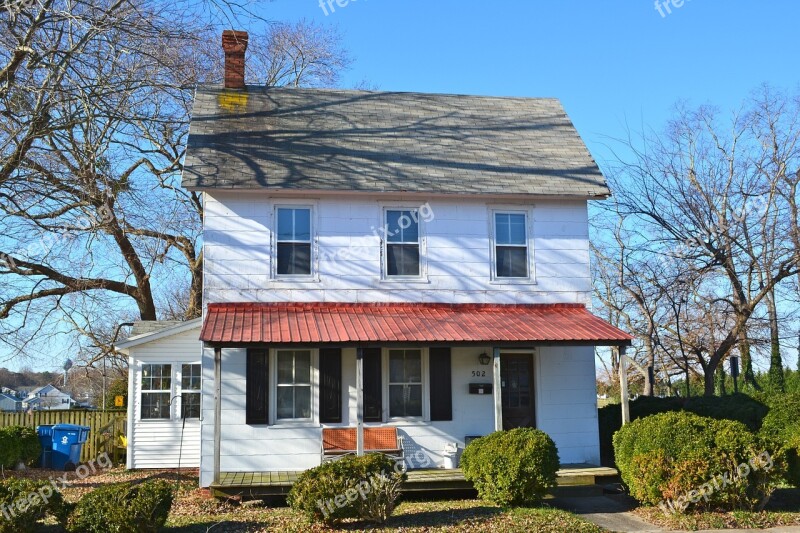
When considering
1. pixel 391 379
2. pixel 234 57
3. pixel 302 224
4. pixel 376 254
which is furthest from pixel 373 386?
pixel 234 57

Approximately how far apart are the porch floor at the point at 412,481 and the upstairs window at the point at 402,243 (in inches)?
153

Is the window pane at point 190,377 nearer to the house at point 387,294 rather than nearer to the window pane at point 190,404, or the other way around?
the window pane at point 190,404

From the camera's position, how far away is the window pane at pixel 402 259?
15562 mm

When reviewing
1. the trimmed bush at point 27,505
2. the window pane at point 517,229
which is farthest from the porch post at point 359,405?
the trimmed bush at point 27,505

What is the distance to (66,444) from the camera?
19.2m

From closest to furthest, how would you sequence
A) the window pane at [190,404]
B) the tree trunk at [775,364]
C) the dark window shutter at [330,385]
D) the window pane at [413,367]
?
the dark window shutter at [330,385], the window pane at [413,367], the window pane at [190,404], the tree trunk at [775,364]

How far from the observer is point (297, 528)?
10180mm

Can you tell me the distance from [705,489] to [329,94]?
12.3m

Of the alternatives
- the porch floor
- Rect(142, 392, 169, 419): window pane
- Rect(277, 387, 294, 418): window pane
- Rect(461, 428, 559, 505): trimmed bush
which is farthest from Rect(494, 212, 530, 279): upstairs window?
Rect(142, 392, 169, 419): window pane

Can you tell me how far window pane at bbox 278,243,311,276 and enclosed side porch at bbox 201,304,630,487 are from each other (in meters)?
0.72

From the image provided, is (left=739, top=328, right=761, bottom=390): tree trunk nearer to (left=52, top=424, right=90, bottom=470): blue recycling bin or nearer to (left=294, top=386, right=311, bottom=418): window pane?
(left=294, top=386, right=311, bottom=418): window pane

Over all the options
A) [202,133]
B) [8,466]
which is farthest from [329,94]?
[8,466]

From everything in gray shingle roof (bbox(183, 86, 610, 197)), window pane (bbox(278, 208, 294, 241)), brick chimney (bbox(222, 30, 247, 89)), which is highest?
brick chimney (bbox(222, 30, 247, 89))

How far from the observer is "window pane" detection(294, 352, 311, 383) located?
583 inches
